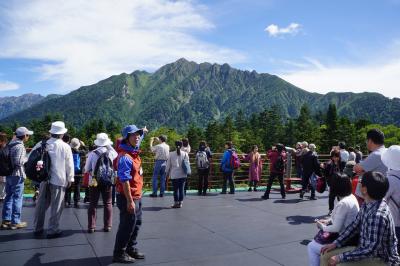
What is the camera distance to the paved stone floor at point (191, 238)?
4965 mm

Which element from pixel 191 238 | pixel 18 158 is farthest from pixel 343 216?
pixel 18 158

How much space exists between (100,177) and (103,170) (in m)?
0.13

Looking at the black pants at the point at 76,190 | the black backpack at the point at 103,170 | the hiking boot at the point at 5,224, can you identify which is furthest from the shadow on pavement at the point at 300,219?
the hiking boot at the point at 5,224

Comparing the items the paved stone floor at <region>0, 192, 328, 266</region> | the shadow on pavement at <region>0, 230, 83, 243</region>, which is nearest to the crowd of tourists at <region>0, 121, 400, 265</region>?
the shadow on pavement at <region>0, 230, 83, 243</region>

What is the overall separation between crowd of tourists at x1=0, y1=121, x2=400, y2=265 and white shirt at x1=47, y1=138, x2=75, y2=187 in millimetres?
16

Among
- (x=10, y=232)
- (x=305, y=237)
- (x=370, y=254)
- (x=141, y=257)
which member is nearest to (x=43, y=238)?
(x=10, y=232)

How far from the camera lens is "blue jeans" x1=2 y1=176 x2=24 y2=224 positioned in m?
6.24

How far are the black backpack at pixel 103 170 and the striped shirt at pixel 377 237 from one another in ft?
14.2

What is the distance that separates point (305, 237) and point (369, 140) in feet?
8.98

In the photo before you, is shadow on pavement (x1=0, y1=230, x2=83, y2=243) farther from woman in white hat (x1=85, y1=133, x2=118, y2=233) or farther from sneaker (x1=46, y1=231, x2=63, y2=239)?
woman in white hat (x1=85, y1=133, x2=118, y2=233)

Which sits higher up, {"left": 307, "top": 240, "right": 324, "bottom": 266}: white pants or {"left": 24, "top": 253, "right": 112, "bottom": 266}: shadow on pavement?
{"left": 307, "top": 240, "right": 324, "bottom": 266}: white pants

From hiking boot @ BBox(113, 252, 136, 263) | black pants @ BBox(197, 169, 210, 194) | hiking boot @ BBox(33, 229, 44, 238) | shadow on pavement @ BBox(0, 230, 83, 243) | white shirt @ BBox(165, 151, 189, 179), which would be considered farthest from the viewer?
black pants @ BBox(197, 169, 210, 194)

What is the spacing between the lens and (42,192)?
6.04 meters

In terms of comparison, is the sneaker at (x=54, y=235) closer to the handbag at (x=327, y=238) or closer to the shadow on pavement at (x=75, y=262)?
the shadow on pavement at (x=75, y=262)
